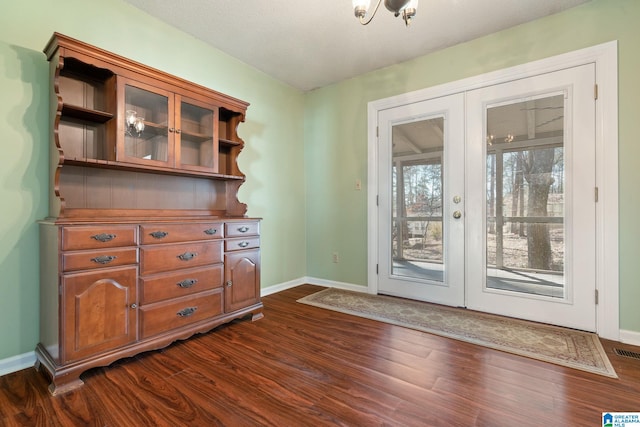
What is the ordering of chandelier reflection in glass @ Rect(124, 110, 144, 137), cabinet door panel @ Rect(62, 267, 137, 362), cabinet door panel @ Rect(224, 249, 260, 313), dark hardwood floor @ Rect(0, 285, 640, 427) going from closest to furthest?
1. dark hardwood floor @ Rect(0, 285, 640, 427)
2. cabinet door panel @ Rect(62, 267, 137, 362)
3. chandelier reflection in glass @ Rect(124, 110, 144, 137)
4. cabinet door panel @ Rect(224, 249, 260, 313)

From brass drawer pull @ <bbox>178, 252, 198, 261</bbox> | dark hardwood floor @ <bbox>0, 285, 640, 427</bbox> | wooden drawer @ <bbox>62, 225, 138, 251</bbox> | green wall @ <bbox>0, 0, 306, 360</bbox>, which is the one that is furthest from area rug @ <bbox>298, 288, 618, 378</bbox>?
wooden drawer @ <bbox>62, 225, 138, 251</bbox>

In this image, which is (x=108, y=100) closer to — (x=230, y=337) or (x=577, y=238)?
(x=230, y=337)

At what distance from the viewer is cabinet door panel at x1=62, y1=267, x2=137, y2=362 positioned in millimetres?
1603

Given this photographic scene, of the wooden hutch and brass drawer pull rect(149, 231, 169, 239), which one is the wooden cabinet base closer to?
the wooden hutch

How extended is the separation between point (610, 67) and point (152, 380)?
374cm

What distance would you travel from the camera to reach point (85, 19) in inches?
82.0

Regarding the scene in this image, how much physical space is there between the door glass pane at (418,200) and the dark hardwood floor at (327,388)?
3.43 feet

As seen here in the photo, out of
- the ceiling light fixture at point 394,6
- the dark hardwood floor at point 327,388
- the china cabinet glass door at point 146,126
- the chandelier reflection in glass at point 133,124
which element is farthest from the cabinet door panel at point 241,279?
the ceiling light fixture at point 394,6

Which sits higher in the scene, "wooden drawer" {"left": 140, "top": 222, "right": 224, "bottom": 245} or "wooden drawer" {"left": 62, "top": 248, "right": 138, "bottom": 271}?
"wooden drawer" {"left": 140, "top": 222, "right": 224, "bottom": 245}

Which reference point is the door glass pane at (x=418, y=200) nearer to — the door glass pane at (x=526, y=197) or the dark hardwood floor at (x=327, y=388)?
the door glass pane at (x=526, y=197)

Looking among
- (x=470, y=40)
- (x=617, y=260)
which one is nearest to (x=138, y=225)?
(x=470, y=40)

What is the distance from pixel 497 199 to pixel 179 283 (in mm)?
2728

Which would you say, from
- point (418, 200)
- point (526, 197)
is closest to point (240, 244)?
point (418, 200)

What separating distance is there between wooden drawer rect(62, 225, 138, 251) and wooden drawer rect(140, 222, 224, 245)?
0.23 feet
